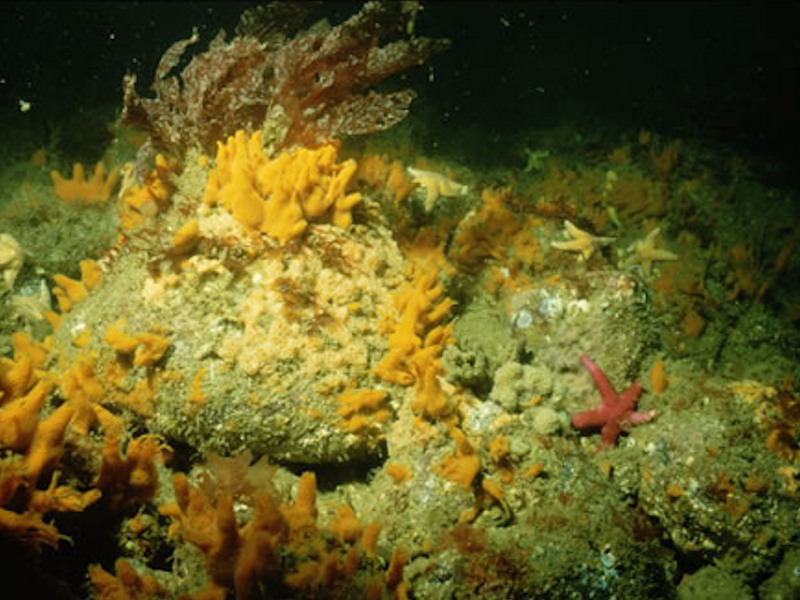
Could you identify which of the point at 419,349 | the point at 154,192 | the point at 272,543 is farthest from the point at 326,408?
the point at 154,192

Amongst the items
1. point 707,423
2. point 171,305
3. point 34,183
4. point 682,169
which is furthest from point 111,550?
point 682,169

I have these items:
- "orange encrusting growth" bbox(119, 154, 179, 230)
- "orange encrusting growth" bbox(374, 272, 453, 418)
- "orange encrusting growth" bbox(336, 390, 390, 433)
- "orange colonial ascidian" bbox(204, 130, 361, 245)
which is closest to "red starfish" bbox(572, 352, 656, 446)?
"orange encrusting growth" bbox(374, 272, 453, 418)

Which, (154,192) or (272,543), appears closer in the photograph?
(272,543)

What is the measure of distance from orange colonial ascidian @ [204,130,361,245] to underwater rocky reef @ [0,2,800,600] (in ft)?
0.07

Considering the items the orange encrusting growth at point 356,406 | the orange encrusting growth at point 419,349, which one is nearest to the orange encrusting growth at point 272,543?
the orange encrusting growth at point 356,406

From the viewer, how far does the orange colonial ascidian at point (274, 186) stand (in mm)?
3496

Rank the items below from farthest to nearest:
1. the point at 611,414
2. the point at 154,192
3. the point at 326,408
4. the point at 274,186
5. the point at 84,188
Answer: the point at 84,188 → the point at 611,414 → the point at 154,192 → the point at 274,186 → the point at 326,408

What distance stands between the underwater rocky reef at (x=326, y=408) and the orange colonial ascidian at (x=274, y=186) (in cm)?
2

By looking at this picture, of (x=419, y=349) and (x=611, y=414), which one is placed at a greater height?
(x=419, y=349)

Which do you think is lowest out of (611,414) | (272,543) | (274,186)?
(611,414)

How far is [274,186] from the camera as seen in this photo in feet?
11.6

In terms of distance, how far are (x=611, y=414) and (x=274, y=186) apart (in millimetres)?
3213

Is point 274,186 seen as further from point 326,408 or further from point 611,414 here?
point 611,414

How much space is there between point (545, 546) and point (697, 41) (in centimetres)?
Answer: 2324
